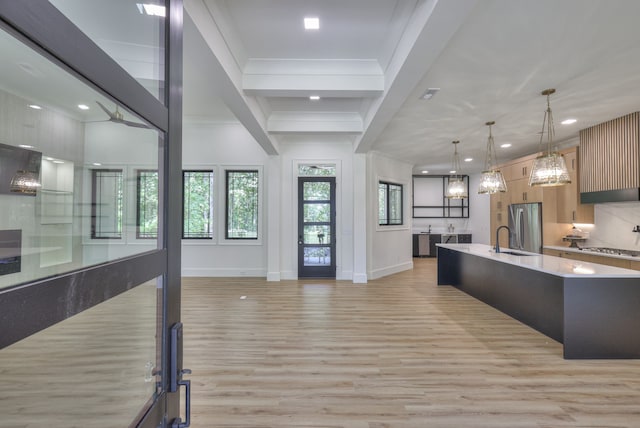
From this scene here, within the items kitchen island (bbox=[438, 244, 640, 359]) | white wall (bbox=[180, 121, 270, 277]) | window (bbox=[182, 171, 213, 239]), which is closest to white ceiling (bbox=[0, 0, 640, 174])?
white wall (bbox=[180, 121, 270, 277])

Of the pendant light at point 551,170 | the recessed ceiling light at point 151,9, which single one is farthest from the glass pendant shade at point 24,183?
the pendant light at point 551,170

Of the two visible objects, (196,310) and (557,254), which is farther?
(557,254)

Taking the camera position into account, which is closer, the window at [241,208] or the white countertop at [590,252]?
the white countertop at [590,252]

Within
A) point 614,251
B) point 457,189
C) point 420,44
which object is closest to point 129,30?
point 420,44

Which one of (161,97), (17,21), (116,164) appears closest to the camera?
(17,21)

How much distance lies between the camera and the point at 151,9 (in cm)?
89

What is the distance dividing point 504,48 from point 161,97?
3073 millimetres

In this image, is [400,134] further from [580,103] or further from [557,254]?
[557,254]

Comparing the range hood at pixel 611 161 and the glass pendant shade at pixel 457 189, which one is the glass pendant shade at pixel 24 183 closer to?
the glass pendant shade at pixel 457 189

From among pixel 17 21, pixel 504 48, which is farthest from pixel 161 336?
pixel 504 48

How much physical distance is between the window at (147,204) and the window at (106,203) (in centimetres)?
7

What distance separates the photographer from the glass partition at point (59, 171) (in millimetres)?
456

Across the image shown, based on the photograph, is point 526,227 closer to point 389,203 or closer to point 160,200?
point 389,203

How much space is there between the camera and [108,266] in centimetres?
65
